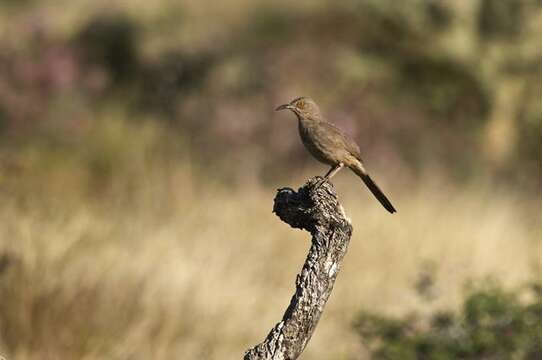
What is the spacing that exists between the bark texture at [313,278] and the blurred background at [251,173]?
2.86 m

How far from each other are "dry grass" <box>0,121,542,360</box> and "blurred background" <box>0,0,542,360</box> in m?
0.02

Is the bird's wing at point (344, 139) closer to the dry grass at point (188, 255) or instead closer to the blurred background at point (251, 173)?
the blurred background at point (251, 173)

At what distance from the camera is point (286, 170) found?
1135 centimetres

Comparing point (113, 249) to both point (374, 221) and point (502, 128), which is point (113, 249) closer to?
point (374, 221)

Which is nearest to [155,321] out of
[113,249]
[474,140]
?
[113,249]

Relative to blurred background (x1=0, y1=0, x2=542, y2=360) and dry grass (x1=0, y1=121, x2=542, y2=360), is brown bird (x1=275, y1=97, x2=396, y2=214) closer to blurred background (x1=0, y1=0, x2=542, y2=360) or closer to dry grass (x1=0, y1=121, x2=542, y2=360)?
blurred background (x1=0, y1=0, x2=542, y2=360)

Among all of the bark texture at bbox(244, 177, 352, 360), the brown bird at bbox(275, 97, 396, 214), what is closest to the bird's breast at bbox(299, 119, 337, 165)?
the brown bird at bbox(275, 97, 396, 214)

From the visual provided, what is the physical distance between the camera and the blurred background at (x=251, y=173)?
6.27 m

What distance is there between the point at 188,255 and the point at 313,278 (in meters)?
4.65

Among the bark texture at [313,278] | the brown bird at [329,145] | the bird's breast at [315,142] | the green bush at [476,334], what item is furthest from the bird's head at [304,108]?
the green bush at [476,334]

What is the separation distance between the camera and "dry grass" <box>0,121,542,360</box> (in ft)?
19.9

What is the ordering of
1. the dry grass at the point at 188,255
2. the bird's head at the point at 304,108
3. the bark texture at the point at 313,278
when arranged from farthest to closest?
the dry grass at the point at 188,255 < the bird's head at the point at 304,108 < the bark texture at the point at 313,278

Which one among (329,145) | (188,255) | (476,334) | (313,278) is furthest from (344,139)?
(188,255)

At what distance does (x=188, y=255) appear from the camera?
7.67 meters
